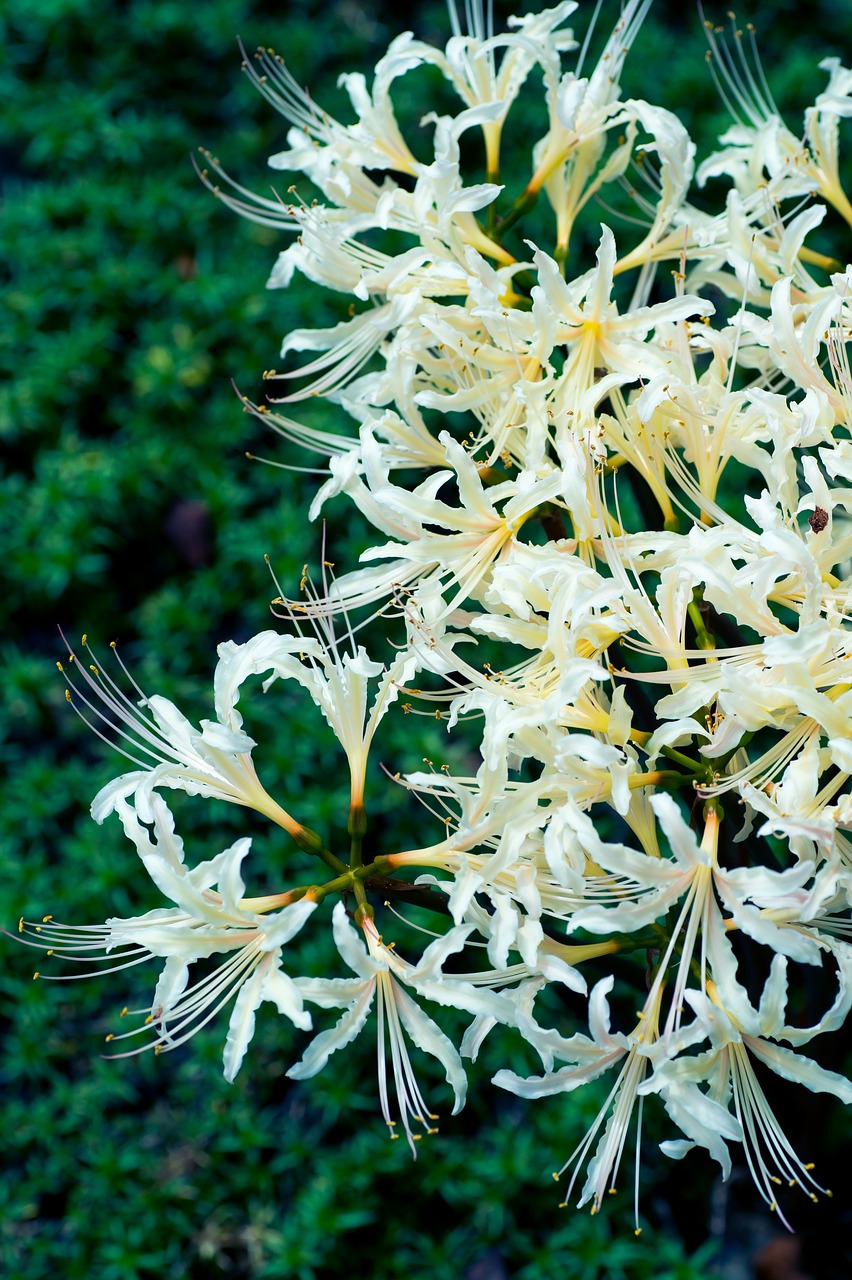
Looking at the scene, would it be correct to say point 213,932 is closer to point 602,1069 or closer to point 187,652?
point 602,1069

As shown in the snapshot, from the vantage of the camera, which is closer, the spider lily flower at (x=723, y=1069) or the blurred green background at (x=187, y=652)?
the spider lily flower at (x=723, y=1069)

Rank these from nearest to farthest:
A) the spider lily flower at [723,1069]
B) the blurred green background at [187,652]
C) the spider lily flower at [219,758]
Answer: the spider lily flower at [723,1069], the spider lily flower at [219,758], the blurred green background at [187,652]

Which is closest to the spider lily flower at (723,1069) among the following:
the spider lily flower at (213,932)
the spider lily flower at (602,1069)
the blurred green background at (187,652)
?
the spider lily flower at (602,1069)

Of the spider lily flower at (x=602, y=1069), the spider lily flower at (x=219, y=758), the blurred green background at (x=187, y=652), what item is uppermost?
the spider lily flower at (x=219, y=758)

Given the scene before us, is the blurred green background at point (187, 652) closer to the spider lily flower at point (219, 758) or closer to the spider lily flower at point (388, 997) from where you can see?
the spider lily flower at point (388, 997)

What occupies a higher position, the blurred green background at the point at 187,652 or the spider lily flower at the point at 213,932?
the spider lily flower at the point at 213,932

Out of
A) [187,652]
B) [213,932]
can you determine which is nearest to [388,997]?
[213,932]

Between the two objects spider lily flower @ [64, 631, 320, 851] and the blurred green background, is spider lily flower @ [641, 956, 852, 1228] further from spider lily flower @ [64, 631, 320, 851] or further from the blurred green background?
the blurred green background

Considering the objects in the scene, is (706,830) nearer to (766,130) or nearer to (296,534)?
(766,130)

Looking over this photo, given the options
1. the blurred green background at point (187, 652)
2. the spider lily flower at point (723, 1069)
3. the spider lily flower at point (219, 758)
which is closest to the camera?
the spider lily flower at point (723, 1069)
